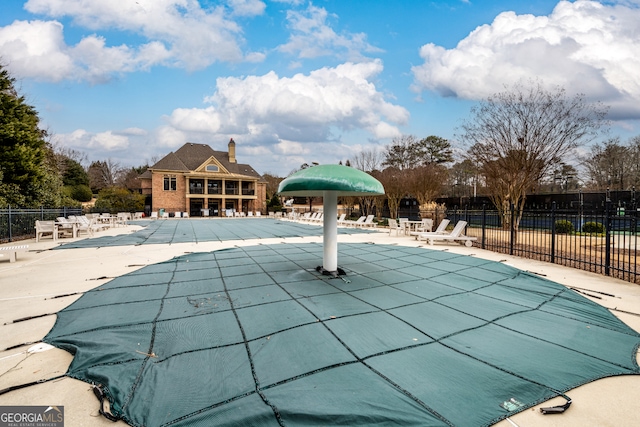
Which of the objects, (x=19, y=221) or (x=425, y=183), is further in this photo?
(x=425, y=183)

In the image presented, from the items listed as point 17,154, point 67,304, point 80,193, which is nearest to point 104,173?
point 80,193

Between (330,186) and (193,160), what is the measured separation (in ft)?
146

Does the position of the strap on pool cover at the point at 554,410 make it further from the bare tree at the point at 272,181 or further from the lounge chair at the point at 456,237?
the bare tree at the point at 272,181

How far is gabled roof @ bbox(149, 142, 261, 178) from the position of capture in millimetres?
Result: 41094

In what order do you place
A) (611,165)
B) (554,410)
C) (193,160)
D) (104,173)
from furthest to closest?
(104,173) < (193,160) < (611,165) < (554,410)

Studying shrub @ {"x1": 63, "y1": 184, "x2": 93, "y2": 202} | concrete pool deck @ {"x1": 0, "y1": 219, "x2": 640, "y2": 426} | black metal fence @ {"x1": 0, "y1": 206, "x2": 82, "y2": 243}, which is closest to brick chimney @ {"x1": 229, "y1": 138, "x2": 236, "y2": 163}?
shrub @ {"x1": 63, "y1": 184, "x2": 93, "y2": 202}

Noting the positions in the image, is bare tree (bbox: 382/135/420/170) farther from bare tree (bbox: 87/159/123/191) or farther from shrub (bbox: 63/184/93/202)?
bare tree (bbox: 87/159/123/191)

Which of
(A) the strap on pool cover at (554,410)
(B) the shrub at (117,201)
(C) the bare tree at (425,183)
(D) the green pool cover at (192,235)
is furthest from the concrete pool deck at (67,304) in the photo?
(B) the shrub at (117,201)

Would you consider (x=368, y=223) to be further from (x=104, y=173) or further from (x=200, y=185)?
(x=104, y=173)

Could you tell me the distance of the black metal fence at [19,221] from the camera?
1282cm

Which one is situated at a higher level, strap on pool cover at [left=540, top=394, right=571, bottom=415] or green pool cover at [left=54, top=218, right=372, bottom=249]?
green pool cover at [left=54, top=218, right=372, bottom=249]

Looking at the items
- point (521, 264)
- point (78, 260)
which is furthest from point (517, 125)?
point (78, 260)

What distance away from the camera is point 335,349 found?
3.19 m

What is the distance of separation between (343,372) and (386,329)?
114cm
